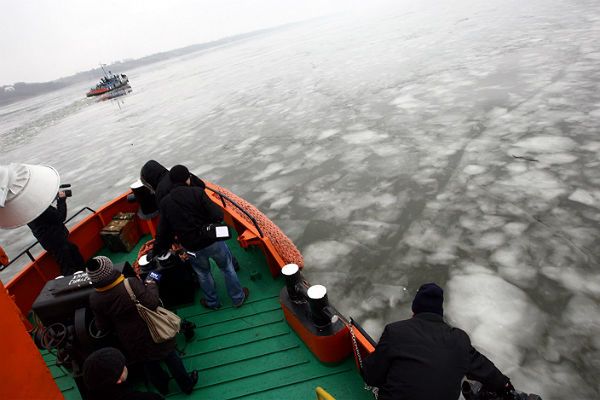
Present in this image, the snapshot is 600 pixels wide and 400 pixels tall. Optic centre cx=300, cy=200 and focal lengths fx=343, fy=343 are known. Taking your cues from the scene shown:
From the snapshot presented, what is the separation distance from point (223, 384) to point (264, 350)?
46 cm

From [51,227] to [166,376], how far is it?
2278mm

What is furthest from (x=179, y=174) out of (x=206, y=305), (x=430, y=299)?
(x=430, y=299)

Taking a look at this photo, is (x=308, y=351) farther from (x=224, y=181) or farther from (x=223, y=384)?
(x=224, y=181)

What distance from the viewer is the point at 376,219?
6293mm

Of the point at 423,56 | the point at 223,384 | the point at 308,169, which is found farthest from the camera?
the point at 423,56

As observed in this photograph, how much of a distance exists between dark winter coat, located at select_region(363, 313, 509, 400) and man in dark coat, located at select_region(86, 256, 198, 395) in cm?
153

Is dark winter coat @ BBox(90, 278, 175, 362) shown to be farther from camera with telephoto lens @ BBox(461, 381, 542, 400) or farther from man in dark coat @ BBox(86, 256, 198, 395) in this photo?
camera with telephoto lens @ BBox(461, 381, 542, 400)

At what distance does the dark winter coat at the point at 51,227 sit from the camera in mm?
3835

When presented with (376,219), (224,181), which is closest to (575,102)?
(376,219)

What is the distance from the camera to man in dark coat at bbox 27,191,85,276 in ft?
12.6

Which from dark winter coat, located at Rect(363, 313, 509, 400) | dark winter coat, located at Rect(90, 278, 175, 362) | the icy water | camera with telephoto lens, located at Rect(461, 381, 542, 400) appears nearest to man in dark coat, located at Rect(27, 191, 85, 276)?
dark winter coat, located at Rect(90, 278, 175, 362)

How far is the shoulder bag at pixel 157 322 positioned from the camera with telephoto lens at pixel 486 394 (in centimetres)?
203

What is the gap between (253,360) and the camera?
3225 millimetres

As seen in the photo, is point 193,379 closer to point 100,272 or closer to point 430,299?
point 100,272
